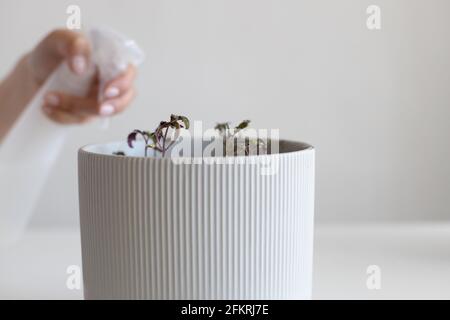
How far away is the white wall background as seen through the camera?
2326 mm

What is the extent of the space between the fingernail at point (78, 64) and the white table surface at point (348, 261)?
2.82 feet

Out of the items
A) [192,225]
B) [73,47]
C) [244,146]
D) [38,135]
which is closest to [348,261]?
[244,146]

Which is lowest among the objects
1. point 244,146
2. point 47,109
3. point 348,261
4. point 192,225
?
point 348,261

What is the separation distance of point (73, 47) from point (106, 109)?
9 centimetres

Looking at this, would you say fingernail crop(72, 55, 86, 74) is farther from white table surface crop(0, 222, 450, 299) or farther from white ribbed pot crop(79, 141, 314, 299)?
white table surface crop(0, 222, 450, 299)

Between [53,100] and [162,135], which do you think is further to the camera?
[162,135]

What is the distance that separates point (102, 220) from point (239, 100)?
126cm

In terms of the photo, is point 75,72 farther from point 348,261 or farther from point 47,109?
point 348,261

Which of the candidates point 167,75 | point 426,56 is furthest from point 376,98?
point 167,75

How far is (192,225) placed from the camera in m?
1.14

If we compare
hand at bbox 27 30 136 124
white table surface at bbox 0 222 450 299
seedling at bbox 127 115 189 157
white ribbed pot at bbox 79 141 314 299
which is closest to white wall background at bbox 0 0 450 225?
white table surface at bbox 0 222 450 299

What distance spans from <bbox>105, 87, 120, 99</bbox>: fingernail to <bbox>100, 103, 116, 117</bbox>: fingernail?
0.01 metres
